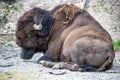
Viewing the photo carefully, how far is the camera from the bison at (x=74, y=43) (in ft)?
33.3

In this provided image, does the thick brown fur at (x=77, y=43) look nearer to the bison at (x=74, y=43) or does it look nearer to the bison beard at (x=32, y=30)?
the bison at (x=74, y=43)

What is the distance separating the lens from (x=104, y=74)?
9852 millimetres

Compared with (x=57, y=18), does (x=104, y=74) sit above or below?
below

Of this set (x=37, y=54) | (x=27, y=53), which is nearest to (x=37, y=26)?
(x=27, y=53)

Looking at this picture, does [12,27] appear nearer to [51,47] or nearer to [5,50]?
[5,50]

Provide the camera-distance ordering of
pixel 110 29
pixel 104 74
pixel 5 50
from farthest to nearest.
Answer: pixel 110 29 → pixel 5 50 → pixel 104 74

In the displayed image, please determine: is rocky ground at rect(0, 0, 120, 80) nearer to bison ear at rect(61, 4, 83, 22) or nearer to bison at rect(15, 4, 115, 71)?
bison at rect(15, 4, 115, 71)

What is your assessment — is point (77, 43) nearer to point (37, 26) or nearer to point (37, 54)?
point (37, 26)

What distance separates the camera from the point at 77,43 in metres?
10.3

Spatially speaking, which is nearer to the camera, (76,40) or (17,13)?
(76,40)

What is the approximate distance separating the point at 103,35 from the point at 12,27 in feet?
19.9

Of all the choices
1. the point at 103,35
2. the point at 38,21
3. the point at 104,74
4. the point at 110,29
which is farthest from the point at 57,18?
the point at 110,29

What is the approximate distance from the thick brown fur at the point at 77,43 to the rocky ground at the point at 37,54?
264 millimetres

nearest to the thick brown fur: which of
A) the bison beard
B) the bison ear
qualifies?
the bison ear
